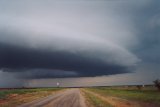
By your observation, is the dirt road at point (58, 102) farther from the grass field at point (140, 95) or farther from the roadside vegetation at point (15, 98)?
the grass field at point (140, 95)

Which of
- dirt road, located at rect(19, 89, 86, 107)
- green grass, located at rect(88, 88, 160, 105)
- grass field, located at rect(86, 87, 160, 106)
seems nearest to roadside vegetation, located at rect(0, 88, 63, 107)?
dirt road, located at rect(19, 89, 86, 107)

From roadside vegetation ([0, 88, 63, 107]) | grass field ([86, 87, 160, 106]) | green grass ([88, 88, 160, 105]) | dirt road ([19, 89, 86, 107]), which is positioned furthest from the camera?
green grass ([88, 88, 160, 105])

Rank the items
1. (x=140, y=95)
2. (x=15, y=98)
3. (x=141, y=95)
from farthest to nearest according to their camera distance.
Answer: (x=140, y=95), (x=141, y=95), (x=15, y=98)

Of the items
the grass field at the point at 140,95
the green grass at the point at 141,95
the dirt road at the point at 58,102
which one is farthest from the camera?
the green grass at the point at 141,95

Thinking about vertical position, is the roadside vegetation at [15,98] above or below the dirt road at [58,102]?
above

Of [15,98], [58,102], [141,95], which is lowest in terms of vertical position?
[58,102]

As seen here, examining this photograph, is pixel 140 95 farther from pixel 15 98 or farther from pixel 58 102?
pixel 15 98

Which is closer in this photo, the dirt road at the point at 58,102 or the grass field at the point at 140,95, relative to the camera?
the dirt road at the point at 58,102

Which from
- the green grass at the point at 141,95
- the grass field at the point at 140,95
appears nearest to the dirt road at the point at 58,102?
the grass field at the point at 140,95

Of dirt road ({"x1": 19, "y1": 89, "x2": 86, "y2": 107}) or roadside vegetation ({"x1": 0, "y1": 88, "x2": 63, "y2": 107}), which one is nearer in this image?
dirt road ({"x1": 19, "y1": 89, "x2": 86, "y2": 107})

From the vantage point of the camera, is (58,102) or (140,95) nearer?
(58,102)

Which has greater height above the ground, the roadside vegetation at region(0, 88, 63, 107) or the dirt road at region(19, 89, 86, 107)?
the roadside vegetation at region(0, 88, 63, 107)

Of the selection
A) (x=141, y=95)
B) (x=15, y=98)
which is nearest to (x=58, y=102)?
(x=15, y=98)

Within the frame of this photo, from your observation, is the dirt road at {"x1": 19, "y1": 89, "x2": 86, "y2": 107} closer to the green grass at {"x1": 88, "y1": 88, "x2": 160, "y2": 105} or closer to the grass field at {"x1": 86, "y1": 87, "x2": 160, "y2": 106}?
the grass field at {"x1": 86, "y1": 87, "x2": 160, "y2": 106}
